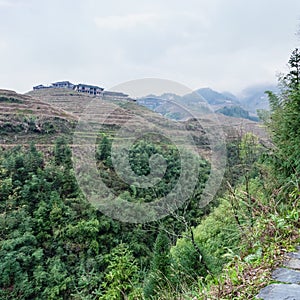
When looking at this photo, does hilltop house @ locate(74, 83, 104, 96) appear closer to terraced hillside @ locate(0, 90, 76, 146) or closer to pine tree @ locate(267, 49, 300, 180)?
terraced hillside @ locate(0, 90, 76, 146)

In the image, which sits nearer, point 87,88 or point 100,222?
point 100,222

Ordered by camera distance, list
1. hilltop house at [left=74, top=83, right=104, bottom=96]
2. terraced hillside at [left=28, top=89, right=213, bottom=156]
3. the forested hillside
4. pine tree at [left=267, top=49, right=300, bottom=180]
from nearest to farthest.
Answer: pine tree at [left=267, top=49, right=300, bottom=180] < the forested hillside < terraced hillside at [left=28, top=89, right=213, bottom=156] < hilltop house at [left=74, top=83, right=104, bottom=96]

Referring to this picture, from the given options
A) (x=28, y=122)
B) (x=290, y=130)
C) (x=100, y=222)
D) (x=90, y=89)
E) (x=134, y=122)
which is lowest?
(x=100, y=222)

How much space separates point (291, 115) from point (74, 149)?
41.6 ft

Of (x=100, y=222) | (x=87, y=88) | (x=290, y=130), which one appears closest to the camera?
(x=290, y=130)

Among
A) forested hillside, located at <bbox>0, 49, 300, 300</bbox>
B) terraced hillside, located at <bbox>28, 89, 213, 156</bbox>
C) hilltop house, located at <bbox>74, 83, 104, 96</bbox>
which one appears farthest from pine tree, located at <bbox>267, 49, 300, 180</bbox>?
hilltop house, located at <bbox>74, 83, 104, 96</bbox>

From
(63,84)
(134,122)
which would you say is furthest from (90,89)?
(134,122)

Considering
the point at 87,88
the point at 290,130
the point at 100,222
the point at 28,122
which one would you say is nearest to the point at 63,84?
the point at 87,88

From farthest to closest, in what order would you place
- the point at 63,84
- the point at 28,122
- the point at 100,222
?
the point at 63,84
the point at 28,122
the point at 100,222

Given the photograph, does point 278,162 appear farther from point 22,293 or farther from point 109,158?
point 109,158

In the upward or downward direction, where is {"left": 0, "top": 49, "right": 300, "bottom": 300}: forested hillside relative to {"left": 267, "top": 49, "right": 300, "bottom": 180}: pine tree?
downward

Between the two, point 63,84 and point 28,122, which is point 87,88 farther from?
point 28,122

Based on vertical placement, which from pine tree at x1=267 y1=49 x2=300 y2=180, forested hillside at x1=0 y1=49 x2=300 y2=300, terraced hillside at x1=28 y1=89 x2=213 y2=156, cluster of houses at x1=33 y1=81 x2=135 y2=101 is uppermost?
cluster of houses at x1=33 y1=81 x2=135 y2=101

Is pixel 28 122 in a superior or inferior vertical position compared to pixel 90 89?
inferior
